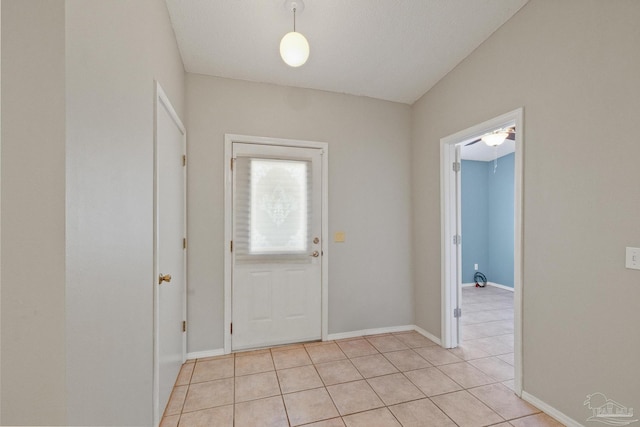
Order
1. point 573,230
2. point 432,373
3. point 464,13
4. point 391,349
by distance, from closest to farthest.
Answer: point 573,230
point 464,13
point 432,373
point 391,349

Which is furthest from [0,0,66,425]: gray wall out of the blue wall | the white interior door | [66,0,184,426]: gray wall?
the blue wall

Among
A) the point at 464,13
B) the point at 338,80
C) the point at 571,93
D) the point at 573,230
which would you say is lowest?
the point at 573,230

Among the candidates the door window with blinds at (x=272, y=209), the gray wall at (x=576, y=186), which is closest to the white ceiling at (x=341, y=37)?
the gray wall at (x=576, y=186)

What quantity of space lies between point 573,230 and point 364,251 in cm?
181

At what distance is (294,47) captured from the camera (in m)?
1.81

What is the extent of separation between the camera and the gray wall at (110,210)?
821 mm

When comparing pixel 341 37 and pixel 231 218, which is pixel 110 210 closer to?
pixel 231 218

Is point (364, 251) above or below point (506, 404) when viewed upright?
above

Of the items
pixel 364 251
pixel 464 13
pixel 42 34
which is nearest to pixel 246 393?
pixel 364 251

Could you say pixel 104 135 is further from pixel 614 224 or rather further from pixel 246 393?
pixel 614 224

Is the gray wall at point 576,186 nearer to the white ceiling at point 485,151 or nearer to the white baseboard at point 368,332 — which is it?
→ the white baseboard at point 368,332

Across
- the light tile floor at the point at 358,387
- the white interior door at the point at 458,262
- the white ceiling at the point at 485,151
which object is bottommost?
the light tile floor at the point at 358,387

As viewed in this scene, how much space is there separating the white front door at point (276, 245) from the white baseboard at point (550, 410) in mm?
1821

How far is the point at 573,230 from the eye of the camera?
174 cm
